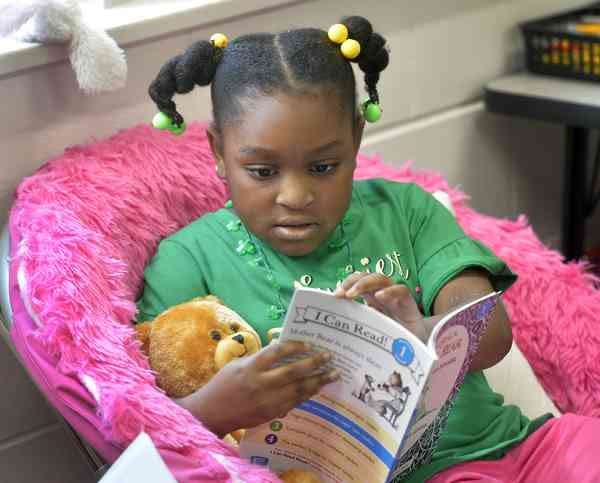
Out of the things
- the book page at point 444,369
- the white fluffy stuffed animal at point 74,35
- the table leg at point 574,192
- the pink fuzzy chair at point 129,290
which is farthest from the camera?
the table leg at point 574,192

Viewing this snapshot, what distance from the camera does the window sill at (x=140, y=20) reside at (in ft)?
4.57

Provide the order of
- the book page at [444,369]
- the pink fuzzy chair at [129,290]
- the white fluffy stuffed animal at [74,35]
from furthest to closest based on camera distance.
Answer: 1. the white fluffy stuffed animal at [74,35]
2. the pink fuzzy chair at [129,290]
3. the book page at [444,369]

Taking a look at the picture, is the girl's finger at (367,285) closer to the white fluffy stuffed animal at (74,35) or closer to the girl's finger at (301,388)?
the girl's finger at (301,388)

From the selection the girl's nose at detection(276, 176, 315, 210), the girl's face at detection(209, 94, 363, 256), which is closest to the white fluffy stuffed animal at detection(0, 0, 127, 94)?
the girl's face at detection(209, 94, 363, 256)

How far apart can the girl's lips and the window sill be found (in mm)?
463

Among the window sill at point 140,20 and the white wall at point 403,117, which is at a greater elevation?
the window sill at point 140,20

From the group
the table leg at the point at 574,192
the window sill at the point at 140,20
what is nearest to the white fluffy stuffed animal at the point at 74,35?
the window sill at the point at 140,20

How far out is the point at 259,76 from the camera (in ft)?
3.85

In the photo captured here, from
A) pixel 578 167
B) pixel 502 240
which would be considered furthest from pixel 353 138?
pixel 578 167

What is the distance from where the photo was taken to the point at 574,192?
6.86 feet

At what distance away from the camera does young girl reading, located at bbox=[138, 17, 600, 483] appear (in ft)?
3.79

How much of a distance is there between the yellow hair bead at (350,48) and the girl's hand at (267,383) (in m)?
0.38

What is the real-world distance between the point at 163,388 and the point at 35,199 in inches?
12.7

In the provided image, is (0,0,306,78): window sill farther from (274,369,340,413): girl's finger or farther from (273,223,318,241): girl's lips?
(274,369,340,413): girl's finger
